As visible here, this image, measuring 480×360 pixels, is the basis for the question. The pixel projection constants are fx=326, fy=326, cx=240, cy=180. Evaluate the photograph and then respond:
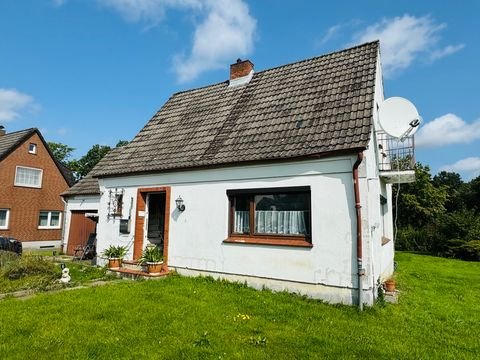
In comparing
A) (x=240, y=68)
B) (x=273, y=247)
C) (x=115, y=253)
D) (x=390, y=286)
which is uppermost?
(x=240, y=68)

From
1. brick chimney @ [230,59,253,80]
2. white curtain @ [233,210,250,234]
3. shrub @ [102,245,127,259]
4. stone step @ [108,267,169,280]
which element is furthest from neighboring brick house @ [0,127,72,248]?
white curtain @ [233,210,250,234]

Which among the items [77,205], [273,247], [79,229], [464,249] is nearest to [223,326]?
[273,247]

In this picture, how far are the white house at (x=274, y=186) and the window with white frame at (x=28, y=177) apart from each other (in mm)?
16440

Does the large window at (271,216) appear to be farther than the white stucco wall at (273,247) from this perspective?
Yes

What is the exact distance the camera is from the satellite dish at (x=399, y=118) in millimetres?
8258

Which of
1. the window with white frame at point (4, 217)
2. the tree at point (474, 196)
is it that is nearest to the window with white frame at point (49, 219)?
the window with white frame at point (4, 217)

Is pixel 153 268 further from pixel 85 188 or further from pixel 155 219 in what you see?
pixel 85 188

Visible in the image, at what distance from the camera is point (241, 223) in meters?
9.07

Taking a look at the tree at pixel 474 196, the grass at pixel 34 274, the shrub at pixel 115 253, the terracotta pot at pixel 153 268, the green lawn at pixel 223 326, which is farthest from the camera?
the tree at pixel 474 196

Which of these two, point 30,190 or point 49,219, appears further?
point 49,219

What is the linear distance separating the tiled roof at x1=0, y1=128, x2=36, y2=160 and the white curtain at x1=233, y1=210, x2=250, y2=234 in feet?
71.5

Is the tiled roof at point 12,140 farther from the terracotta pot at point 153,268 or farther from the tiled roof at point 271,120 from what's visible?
the terracotta pot at point 153,268

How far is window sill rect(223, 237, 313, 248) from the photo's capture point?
7.83 m

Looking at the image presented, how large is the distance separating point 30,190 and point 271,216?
2330 centimetres
